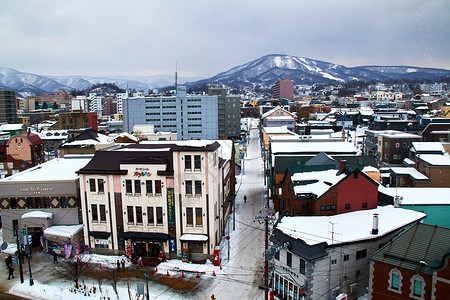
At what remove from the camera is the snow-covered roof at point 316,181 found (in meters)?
29.6

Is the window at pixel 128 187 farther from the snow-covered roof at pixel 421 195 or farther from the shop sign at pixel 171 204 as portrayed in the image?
the snow-covered roof at pixel 421 195

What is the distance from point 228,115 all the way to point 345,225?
91.5 m

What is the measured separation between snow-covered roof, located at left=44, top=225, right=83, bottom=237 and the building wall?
80.8 feet

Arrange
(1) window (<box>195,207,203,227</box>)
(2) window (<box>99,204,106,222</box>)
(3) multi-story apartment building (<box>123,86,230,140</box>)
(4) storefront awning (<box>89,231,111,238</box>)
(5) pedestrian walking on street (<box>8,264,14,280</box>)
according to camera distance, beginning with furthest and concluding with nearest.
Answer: (3) multi-story apartment building (<box>123,86,230,140</box>) < (2) window (<box>99,204,106,222</box>) < (4) storefront awning (<box>89,231,111,238</box>) < (1) window (<box>195,207,203,227</box>) < (5) pedestrian walking on street (<box>8,264,14,280</box>)

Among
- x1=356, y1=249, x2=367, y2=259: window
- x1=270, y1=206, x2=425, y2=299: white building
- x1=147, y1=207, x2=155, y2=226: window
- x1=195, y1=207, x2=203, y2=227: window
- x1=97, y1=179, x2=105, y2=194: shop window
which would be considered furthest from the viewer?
x1=97, y1=179, x2=105, y2=194: shop window

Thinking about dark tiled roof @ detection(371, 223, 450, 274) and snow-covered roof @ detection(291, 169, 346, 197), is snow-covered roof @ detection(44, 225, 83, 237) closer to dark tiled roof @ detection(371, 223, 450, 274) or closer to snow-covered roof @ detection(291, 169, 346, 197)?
snow-covered roof @ detection(291, 169, 346, 197)

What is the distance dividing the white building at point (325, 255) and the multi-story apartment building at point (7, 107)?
5477 inches

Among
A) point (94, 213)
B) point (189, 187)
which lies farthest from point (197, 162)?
point (94, 213)

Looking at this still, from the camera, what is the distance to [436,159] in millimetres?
47062

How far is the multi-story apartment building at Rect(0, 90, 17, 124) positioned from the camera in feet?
437

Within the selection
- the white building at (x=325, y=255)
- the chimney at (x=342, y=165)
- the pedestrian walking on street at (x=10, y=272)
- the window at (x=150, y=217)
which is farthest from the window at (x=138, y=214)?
the chimney at (x=342, y=165)

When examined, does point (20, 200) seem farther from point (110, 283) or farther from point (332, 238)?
point (332, 238)

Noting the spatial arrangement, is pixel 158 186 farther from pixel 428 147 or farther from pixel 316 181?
pixel 428 147

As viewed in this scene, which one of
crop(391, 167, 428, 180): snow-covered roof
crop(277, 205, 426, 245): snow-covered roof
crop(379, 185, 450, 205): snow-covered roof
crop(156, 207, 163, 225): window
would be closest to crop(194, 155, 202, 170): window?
crop(156, 207, 163, 225): window
